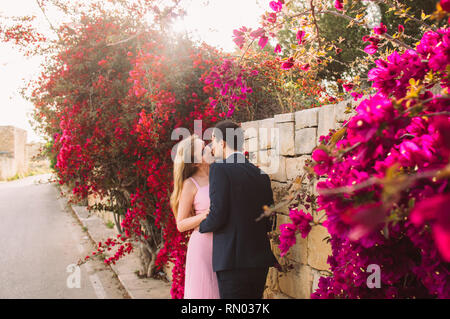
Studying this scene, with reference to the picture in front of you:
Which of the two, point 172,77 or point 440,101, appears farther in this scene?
point 172,77

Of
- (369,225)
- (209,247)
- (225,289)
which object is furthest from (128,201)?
(369,225)

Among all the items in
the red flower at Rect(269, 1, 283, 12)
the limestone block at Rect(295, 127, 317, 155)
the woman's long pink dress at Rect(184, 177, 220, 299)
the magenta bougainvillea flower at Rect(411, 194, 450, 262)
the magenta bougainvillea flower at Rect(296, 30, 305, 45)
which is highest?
the red flower at Rect(269, 1, 283, 12)

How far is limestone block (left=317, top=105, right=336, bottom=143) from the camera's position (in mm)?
2691

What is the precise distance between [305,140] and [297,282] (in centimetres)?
124

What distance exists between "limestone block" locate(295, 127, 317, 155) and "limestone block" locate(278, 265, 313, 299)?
97 centimetres

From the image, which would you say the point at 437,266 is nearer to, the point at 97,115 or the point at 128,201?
the point at 97,115

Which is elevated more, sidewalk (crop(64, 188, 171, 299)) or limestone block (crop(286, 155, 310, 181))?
limestone block (crop(286, 155, 310, 181))

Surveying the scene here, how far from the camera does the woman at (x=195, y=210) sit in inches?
116

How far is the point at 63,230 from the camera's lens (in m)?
9.25

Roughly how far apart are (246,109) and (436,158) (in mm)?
3607

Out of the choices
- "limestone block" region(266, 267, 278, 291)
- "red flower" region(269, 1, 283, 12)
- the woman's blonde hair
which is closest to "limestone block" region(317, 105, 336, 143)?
"red flower" region(269, 1, 283, 12)

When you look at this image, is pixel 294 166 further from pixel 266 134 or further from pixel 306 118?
pixel 266 134

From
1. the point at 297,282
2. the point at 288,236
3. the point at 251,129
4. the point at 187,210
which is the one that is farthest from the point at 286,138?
the point at 288,236

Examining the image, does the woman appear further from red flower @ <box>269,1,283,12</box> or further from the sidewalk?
the sidewalk
